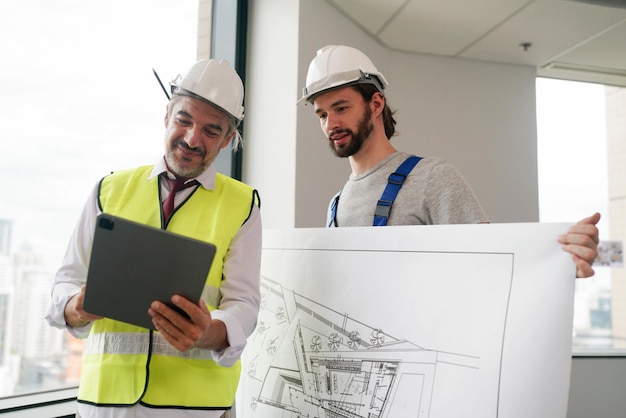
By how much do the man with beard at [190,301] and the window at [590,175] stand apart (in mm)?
3271

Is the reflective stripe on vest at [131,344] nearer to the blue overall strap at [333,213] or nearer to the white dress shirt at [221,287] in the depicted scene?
the white dress shirt at [221,287]

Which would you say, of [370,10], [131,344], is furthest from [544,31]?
[131,344]

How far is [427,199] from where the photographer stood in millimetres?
1432

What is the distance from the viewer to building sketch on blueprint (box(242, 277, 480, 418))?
1.21 m

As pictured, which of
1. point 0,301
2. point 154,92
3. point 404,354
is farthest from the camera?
point 154,92

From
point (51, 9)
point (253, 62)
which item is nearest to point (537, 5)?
point (253, 62)

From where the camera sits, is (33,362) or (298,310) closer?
(298,310)

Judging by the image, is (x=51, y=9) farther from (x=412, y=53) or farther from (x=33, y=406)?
(x=412, y=53)

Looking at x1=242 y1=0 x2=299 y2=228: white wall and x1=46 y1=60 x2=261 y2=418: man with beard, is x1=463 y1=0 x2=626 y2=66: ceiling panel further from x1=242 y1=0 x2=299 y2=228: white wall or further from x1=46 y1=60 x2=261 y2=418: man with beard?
x1=46 y1=60 x2=261 y2=418: man with beard

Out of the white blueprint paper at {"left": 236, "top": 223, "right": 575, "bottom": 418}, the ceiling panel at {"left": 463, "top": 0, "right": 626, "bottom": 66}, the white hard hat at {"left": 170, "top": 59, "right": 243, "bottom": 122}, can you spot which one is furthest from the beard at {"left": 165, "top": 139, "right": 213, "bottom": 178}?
the ceiling panel at {"left": 463, "top": 0, "right": 626, "bottom": 66}

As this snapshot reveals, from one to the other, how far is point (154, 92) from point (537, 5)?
229cm

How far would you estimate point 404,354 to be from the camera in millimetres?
1236

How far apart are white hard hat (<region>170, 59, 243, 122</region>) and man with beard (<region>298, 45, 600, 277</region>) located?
277 millimetres

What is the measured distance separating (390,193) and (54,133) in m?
1.31
